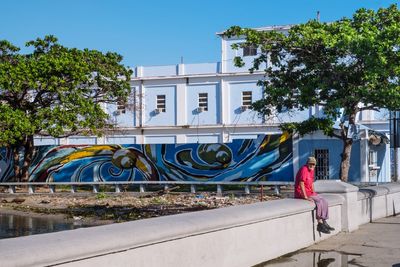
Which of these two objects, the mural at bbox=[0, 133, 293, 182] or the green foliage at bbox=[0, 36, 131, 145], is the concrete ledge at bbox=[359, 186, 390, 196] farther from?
the green foliage at bbox=[0, 36, 131, 145]

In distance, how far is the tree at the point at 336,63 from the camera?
2036 cm

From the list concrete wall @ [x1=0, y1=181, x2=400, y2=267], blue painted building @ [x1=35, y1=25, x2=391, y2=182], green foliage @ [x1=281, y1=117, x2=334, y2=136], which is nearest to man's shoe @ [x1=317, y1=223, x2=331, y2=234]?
concrete wall @ [x1=0, y1=181, x2=400, y2=267]

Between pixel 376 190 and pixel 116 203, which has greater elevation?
pixel 376 190

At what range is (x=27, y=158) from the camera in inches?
1270

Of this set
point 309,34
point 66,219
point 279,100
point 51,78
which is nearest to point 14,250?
point 66,219

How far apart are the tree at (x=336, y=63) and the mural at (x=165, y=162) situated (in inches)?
265

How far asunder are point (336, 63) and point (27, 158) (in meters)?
18.0

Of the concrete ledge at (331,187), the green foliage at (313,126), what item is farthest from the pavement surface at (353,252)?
the green foliage at (313,126)

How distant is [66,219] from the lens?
18.6m

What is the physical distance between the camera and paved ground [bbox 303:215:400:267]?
29.2ft

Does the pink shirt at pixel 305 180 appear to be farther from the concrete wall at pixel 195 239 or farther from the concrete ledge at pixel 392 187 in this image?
the concrete ledge at pixel 392 187

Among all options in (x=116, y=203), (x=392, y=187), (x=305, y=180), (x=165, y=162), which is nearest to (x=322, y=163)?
(x=165, y=162)

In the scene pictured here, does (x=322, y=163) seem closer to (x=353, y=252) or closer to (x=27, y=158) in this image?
(x=27, y=158)

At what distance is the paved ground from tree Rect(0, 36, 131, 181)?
62.1 ft
